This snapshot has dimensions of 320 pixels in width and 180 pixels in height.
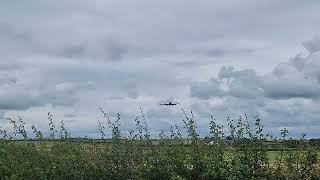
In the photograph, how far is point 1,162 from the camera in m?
19.8

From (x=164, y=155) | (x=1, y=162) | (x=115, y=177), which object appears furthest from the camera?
(x=1, y=162)

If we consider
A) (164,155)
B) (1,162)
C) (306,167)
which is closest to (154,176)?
(164,155)

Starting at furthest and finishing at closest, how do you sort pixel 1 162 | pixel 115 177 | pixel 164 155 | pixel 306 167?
pixel 1 162
pixel 115 177
pixel 164 155
pixel 306 167

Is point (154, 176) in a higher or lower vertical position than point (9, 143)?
lower

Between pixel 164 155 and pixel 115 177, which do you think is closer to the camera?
pixel 164 155

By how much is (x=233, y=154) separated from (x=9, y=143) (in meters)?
8.15

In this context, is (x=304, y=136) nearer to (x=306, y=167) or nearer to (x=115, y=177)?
(x=306, y=167)

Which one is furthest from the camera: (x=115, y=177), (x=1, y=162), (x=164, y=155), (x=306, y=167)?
(x=1, y=162)

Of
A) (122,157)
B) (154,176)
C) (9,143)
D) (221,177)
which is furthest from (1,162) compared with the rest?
(221,177)

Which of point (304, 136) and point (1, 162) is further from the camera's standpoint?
point (1, 162)

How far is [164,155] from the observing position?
668 inches

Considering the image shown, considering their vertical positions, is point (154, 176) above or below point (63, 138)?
below

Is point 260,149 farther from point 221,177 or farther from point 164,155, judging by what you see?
point 164,155

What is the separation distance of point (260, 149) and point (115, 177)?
439 cm
